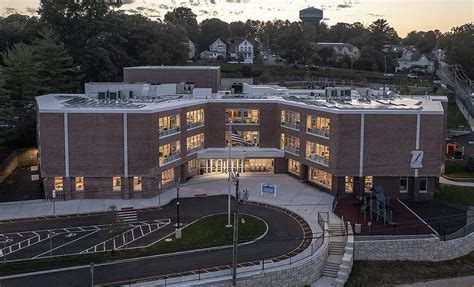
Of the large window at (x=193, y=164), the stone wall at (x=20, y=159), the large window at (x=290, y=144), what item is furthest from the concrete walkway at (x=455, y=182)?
the stone wall at (x=20, y=159)

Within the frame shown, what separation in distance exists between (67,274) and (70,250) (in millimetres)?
4136

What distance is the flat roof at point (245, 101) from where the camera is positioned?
1951 inches

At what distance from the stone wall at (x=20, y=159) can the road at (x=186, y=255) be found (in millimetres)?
17743

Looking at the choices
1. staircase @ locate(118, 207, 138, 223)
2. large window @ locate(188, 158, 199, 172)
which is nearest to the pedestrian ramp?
staircase @ locate(118, 207, 138, 223)

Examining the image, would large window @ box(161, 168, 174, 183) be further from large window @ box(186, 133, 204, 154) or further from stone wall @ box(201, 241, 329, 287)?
stone wall @ box(201, 241, 329, 287)

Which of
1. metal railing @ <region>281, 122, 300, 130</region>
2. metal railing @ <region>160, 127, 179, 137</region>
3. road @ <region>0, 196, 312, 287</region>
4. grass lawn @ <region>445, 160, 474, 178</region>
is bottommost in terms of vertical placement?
road @ <region>0, 196, 312, 287</region>

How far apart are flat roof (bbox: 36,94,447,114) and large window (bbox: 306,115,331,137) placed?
1.13m

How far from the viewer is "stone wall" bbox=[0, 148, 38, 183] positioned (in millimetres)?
58438

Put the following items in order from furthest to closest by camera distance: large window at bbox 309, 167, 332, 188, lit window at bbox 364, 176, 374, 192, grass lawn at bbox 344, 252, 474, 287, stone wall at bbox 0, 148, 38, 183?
1. stone wall at bbox 0, 148, 38, 183
2. large window at bbox 309, 167, 332, 188
3. lit window at bbox 364, 176, 374, 192
4. grass lawn at bbox 344, 252, 474, 287

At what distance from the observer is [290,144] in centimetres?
5750

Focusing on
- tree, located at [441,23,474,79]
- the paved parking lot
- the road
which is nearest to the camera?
the road

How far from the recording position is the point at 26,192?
5178 centimetres

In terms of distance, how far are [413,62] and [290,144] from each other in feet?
371

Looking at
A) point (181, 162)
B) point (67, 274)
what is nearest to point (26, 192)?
point (181, 162)
